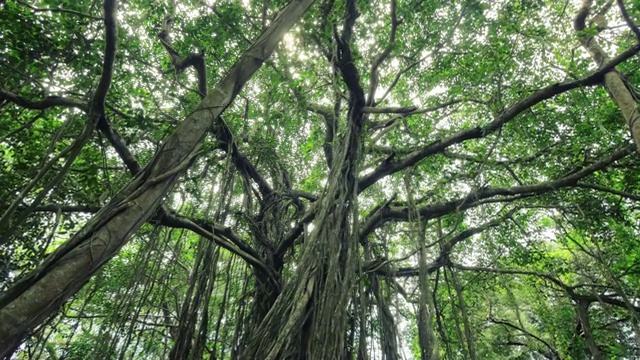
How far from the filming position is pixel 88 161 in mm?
2492

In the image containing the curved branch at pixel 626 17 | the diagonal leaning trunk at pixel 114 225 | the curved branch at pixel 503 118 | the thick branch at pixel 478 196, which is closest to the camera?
the diagonal leaning trunk at pixel 114 225

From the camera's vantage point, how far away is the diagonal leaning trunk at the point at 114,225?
1032 millimetres

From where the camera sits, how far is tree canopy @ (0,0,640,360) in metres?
1.65

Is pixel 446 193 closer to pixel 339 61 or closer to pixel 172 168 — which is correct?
pixel 339 61

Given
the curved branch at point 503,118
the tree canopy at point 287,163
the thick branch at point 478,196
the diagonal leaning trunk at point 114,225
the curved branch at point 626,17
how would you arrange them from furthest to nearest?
the thick branch at point 478,196 → the curved branch at point 503,118 → the curved branch at point 626,17 → the tree canopy at point 287,163 → the diagonal leaning trunk at point 114,225

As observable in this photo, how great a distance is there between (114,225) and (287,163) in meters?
3.32

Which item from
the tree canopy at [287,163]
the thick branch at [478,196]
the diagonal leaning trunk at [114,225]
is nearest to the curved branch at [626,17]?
the tree canopy at [287,163]

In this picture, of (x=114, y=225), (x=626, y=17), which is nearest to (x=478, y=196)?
(x=626, y=17)

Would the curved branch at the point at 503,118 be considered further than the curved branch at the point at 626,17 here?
Yes

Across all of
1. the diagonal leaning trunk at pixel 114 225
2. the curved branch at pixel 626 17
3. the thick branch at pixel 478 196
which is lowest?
the diagonal leaning trunk at pixel 114 225

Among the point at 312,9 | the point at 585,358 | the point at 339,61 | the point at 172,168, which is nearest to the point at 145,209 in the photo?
the point at 172,168

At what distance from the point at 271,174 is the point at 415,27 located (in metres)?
2.23

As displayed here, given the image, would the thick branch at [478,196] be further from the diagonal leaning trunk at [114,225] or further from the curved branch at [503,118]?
the diagonal leaning trunk at [114,225]

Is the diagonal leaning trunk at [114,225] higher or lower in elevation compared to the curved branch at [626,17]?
lower
